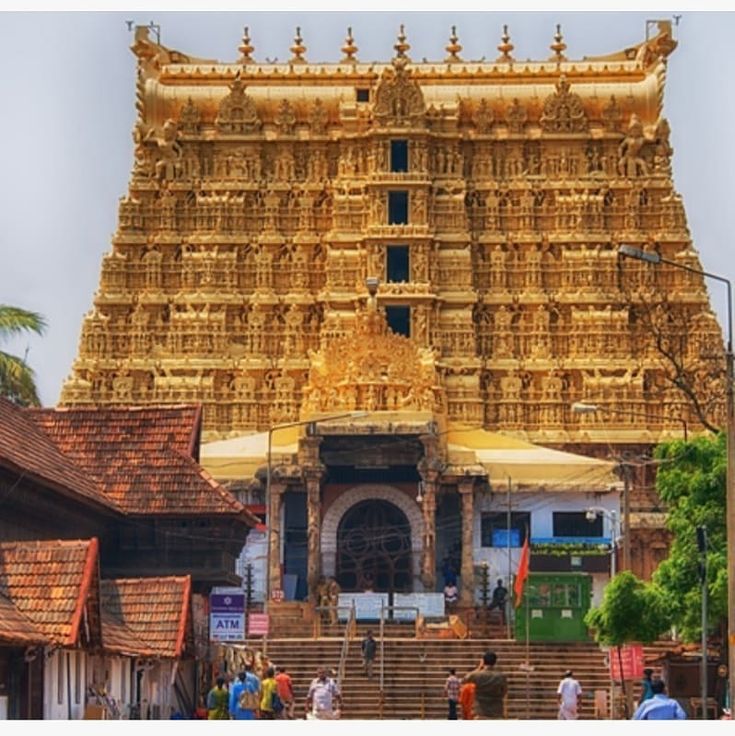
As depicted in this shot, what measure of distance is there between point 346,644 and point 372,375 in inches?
764

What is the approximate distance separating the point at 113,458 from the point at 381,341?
2762cm

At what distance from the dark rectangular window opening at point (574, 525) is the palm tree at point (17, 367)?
18.4 metres

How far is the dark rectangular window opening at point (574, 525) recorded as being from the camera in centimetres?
7900

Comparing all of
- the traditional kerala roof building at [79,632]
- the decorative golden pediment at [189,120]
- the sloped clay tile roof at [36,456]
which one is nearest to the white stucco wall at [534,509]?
the decorative golden pediment at [189,120]

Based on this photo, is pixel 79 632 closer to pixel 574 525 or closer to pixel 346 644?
pixel 346 644

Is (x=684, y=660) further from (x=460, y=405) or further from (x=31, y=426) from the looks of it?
(x=460, y=405)

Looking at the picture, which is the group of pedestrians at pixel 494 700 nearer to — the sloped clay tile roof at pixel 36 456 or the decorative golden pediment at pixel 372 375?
the sloped clay tile roof at pixel 36 456

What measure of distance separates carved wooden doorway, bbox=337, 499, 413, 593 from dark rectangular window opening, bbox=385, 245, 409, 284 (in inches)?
477

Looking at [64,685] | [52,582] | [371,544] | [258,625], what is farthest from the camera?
[371,544]

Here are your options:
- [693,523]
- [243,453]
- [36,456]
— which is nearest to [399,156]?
[243,453]

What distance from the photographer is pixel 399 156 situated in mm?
92438

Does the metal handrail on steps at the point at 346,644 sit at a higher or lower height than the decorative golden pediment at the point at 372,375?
lower

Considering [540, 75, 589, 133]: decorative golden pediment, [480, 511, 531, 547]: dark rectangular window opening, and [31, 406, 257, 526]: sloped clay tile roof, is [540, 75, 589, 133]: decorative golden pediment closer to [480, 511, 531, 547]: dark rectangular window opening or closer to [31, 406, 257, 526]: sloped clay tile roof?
[480, 511, 531, 547]: dark rectangular window opening

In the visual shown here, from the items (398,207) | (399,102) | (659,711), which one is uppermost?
(399,102)
